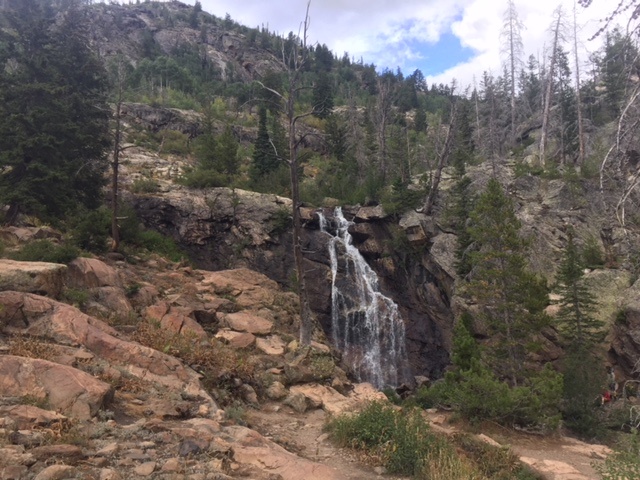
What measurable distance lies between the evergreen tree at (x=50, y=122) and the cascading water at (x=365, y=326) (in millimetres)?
13126

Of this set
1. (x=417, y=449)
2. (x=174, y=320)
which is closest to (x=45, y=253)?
(x=174, y=320)

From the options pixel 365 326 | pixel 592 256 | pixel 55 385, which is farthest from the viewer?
pixel 365 326

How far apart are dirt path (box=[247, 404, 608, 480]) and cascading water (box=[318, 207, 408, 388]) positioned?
31.7 feet

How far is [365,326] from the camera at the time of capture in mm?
22594

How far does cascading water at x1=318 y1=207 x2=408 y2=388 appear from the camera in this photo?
2189 centimetres

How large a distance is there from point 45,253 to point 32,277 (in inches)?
104

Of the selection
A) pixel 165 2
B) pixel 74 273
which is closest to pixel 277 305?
pixel 74 273

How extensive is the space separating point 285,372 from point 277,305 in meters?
5.48

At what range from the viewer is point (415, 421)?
7.75m

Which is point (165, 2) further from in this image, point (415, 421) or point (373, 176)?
point (415, 421)

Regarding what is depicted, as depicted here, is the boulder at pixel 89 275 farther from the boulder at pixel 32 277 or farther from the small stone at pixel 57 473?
the small stone at pixel 57 473

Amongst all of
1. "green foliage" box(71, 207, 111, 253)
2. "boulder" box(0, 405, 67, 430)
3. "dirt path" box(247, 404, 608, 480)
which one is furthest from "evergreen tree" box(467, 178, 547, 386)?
"green foliage" box(71, 207, 111, 253)

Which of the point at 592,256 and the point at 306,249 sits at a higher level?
the point at 306,249

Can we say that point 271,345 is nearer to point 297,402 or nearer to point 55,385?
point 297,402
